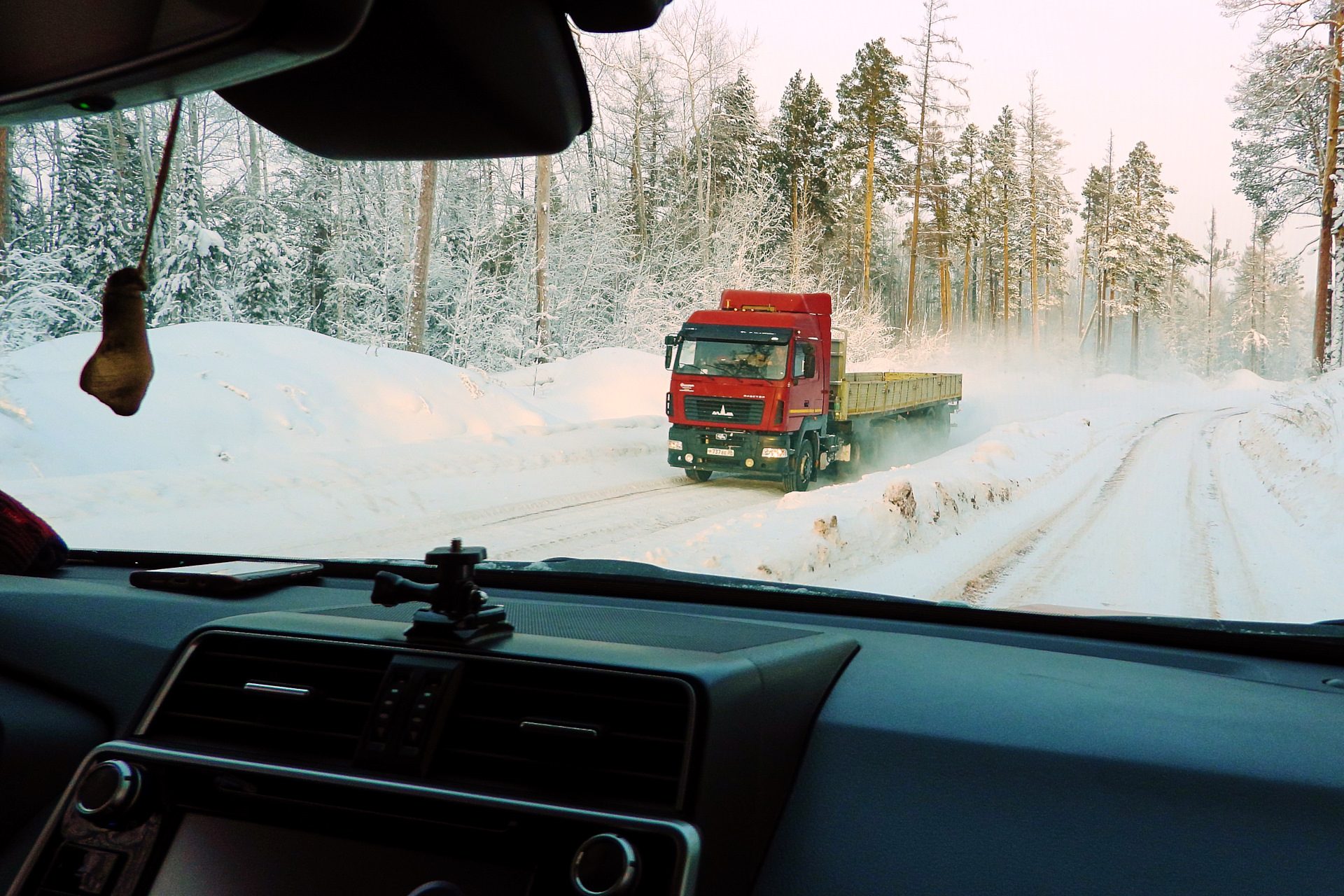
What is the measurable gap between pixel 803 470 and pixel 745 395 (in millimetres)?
1671

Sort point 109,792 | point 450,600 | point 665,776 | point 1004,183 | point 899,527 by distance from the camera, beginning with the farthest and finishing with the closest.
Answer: point 1004,183
point 899,527
point 450,600
point 109,792
point 665,776

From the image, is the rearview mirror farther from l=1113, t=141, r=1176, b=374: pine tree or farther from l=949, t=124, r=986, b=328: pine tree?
l=949, t=124, r=986, b=328: pine tree

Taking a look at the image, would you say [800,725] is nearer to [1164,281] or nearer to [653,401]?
[1164,281]

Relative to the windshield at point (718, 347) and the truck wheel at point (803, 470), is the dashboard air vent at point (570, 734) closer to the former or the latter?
the windshield at point (718, 347)

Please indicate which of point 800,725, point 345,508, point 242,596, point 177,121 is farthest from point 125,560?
point 345,508

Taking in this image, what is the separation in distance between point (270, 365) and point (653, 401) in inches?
396

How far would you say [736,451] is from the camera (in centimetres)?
1510

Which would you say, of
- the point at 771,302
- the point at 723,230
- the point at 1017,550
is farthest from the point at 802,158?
the point at 1017,550

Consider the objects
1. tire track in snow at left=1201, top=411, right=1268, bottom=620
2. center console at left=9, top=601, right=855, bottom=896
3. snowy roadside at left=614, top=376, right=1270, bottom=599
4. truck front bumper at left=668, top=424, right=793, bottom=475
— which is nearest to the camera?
center console at left=9, top=601, right=855, bottom=896

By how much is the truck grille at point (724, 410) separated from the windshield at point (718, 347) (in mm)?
42

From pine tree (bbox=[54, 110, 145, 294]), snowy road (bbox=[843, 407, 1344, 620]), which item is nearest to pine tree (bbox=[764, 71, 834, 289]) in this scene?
snowy road (bbox=[843, 407, 1344, 620])

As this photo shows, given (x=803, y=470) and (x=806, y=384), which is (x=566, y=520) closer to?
(x=803, y=470)

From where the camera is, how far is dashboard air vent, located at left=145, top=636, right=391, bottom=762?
1854 millimetres

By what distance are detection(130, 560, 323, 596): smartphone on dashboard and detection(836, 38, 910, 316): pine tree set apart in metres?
13.4
